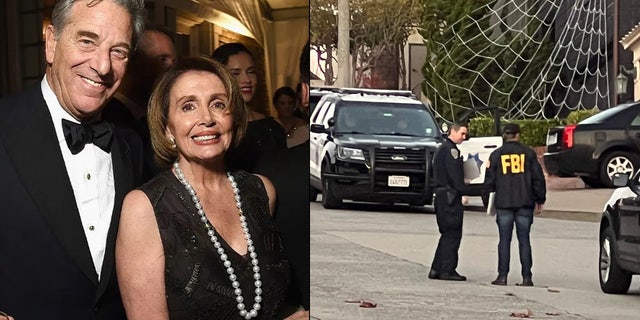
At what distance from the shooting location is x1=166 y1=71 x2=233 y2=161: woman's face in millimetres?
1346

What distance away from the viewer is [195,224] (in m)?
1.34

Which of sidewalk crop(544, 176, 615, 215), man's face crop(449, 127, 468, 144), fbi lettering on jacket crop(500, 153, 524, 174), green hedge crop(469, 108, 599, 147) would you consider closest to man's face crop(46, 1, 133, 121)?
fbi lettering on jacket crop(500, 153, 524, 174)

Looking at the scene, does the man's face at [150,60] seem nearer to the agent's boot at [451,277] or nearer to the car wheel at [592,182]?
the car wheel at [592,182]

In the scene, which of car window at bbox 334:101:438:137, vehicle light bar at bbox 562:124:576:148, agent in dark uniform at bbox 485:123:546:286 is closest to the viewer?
agent in dark uniform at bbox 485:123:546:286

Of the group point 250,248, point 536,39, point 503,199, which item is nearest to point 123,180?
point 250,248

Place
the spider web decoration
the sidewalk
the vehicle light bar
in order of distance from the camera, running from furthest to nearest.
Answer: the spider web decoration, the vehicle light bar, the sidewalk

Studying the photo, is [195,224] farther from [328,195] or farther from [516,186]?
[328,195]

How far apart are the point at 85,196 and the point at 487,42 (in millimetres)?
5669

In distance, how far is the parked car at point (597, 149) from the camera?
5945mm

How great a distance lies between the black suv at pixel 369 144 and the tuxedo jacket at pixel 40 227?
4.99m

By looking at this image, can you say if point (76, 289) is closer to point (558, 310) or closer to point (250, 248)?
point (250, 248)

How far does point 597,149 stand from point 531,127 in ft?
1.02

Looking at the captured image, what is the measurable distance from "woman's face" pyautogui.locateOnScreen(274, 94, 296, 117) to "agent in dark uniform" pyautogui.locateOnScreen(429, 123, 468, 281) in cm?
422

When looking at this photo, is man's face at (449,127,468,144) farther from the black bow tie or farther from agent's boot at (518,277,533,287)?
the black bow tie
